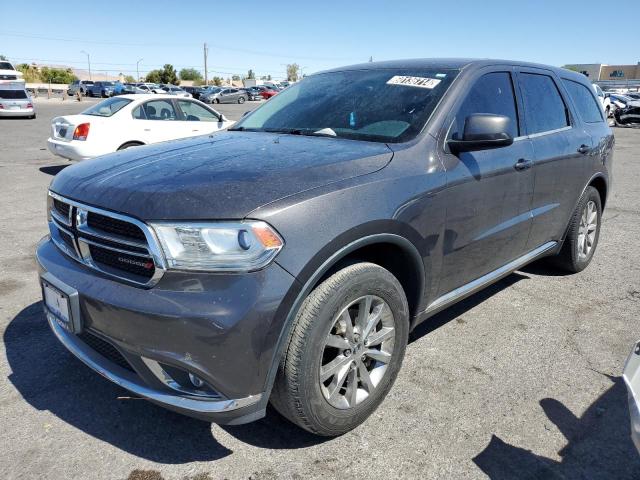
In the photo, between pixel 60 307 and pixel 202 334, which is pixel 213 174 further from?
pixel 60 307

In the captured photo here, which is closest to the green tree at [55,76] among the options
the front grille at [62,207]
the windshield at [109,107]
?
the windshield at [109,107]

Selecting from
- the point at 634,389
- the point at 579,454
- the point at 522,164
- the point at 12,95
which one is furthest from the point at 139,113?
the point at 12,95

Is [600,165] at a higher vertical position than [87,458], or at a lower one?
higher

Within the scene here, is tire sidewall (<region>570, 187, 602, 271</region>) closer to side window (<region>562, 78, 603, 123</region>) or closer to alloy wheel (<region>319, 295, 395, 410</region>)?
side window (<region>562, 78, 603, 123</region>)

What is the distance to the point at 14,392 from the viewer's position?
9.61ft

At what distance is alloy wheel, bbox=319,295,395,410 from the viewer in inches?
96.8

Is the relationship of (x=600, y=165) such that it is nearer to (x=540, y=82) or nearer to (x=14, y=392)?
(x=540, y=82)

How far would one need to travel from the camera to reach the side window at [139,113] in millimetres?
9883

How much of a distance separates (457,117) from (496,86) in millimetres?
660

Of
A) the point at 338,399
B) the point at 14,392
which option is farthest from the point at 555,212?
the point at 14,392

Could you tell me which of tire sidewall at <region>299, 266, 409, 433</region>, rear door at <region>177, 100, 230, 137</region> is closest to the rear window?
rear door at <region>177, 100, 230, 137</region>

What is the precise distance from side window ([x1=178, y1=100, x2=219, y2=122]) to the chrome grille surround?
828 centimetres

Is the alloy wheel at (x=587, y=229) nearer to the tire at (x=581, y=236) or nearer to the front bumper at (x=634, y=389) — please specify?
the tire at (x=581, y=236)

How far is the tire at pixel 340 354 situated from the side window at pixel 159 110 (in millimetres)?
8643
